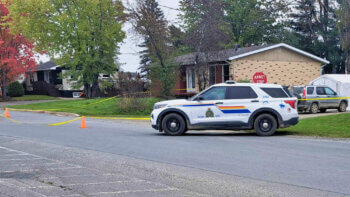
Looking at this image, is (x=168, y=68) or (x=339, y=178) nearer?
(x=339, y=178)

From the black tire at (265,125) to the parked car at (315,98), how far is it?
41.3 feet

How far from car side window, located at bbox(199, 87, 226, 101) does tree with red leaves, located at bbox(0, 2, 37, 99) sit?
1128 inches

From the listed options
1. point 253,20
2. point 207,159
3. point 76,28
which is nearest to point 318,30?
point 253,20

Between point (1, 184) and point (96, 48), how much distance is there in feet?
97.6

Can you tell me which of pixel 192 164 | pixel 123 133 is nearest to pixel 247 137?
pixel 123 133

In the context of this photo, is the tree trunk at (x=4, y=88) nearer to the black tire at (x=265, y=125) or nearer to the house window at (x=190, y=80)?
the house window at (x=190, y=80)

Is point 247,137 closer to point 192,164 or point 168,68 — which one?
point 192,164

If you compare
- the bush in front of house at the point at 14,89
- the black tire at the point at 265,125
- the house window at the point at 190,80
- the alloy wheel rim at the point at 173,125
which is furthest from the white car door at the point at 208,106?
the bush in front of house at the point at 14,89

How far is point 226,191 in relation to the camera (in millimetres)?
6941

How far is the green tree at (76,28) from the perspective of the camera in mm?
35000

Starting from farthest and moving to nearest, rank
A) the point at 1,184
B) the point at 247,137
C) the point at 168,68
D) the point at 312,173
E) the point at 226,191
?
the point at 168,68
the point at 247,137
the point at 312,173
the point at 1,184
the point at 226,191

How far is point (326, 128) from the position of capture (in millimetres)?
16203

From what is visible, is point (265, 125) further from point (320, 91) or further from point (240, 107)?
point (320, 91)

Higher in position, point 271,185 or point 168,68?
point 168,68
